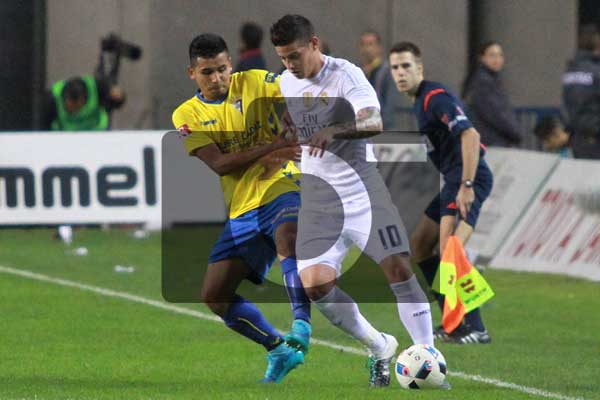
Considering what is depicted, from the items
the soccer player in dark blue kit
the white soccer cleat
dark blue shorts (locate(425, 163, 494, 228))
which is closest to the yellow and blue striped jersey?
the white soccer cleat

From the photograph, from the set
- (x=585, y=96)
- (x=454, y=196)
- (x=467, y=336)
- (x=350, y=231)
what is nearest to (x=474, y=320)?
(x=467, y=336)

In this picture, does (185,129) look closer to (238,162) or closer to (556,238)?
(238,162)

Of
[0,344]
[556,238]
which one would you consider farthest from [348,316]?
[556,238]

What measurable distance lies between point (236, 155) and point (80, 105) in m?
10.5

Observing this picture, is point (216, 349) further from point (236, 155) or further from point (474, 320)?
point (236, 155)

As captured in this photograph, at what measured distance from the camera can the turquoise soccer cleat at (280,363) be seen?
29.1ft

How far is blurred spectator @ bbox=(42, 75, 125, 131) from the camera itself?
18875 millimetres

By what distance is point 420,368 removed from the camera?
841cm

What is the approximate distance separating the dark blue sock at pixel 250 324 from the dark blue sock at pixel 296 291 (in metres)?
0.34

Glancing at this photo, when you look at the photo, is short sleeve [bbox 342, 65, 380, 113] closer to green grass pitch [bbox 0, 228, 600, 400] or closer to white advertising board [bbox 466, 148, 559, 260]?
green grass pitch [bbox 0, 228, 600, 400]

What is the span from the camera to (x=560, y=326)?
38.5 feet

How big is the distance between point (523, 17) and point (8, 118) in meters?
8.09

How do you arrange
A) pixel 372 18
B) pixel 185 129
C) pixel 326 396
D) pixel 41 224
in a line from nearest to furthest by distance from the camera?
pixel 326 396 < pixel 185 129 < pixel 41 224 < pixel 372 18

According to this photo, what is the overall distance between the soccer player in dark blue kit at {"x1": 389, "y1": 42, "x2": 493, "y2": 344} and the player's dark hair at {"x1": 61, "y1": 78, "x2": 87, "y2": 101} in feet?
27.5
